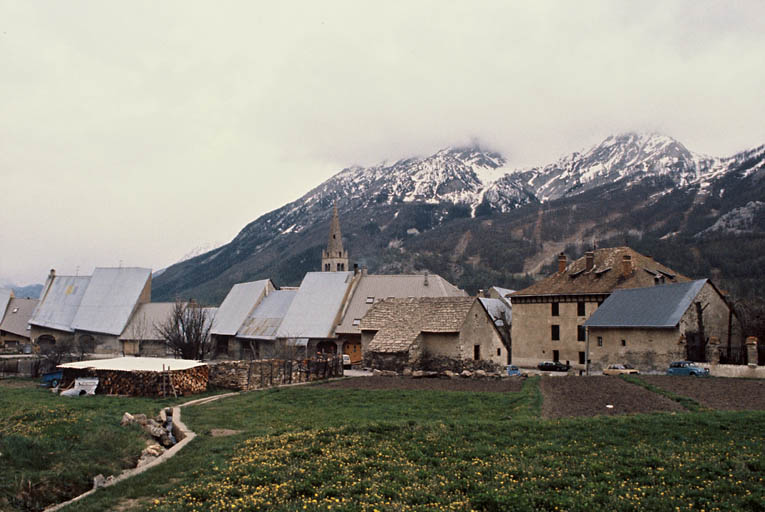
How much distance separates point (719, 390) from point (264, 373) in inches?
775

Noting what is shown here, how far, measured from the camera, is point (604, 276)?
4962 cm

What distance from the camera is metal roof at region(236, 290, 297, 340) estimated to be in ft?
176

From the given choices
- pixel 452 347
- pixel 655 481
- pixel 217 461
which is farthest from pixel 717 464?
pixel 452 347

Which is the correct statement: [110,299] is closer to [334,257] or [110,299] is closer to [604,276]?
[334,257]

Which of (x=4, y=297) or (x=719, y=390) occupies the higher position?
(x=4, y=297)

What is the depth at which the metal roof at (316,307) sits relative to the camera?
1982 inches

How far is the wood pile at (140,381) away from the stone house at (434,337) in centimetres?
1068

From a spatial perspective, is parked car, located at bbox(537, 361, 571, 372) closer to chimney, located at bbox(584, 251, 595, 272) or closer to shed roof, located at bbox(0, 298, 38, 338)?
chimney, located at bbox(584, 251, 595, 272)

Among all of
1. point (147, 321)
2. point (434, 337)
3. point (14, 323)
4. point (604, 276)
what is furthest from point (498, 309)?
point (14, 323)

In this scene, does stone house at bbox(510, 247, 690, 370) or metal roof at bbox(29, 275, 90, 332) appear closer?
stone house at bbox(510, 247, 690, 370)

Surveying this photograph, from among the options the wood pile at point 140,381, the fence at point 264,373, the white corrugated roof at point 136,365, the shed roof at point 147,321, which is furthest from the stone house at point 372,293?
the wood pile at point 140,381

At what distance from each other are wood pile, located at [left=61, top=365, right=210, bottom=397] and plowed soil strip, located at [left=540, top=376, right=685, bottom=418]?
1536 centimetres

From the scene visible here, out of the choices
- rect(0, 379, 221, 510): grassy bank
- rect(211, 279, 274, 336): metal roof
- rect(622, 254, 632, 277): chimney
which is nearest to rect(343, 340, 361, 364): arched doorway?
rect(211, 279, 274, 336): metal roof

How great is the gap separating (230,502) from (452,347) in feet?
79.5
